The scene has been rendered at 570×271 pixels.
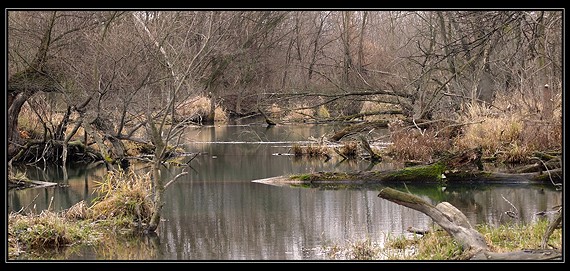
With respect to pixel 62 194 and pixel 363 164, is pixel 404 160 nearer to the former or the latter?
pixel 363 164

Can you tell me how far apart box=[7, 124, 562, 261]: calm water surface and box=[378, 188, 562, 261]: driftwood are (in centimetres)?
141

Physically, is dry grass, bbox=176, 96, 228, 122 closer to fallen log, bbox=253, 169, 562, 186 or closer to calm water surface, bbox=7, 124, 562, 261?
calm water surface, bbox=7, 124, 562, 261

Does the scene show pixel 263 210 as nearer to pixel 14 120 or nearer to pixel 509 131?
pixel 509 131

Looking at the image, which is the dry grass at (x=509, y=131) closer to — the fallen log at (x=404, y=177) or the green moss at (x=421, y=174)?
the fallen log at (x=404, y=177)

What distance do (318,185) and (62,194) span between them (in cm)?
517

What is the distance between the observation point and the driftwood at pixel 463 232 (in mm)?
7812

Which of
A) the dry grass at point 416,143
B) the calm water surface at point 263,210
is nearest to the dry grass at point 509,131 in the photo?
the dry grass at point 416,143

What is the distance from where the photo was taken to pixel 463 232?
9.01 m

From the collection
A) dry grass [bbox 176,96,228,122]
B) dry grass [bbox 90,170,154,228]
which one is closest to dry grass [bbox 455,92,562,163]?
dry grass [bbox 90,170,154,228]

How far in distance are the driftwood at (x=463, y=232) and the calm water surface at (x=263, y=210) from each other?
4.64 ft

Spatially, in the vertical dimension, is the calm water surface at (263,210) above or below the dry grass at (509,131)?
below

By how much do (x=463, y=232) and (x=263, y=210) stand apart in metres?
5.68

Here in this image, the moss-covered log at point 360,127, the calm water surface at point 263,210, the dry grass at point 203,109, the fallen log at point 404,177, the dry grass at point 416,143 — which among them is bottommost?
the calm water surface at point 263,210

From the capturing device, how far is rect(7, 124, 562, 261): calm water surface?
36.2 ft
